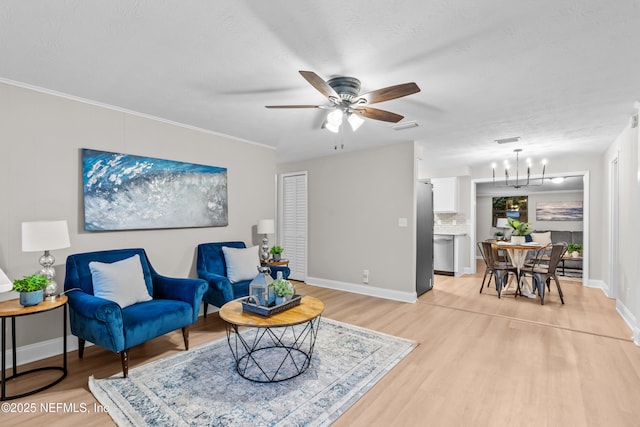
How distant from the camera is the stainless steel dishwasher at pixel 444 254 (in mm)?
6750

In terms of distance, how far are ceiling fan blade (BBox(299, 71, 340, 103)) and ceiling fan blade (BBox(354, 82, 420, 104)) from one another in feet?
0.77

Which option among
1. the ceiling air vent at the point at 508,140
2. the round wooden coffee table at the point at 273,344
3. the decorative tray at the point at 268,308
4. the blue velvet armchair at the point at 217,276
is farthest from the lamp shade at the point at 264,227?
the ceiling air vent at the point at 508,140

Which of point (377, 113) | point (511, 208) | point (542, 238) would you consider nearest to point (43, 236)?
point (377, 113)

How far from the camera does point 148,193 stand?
3.49 m

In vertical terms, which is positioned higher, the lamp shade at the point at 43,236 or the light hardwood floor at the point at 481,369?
the lamp shade at the point at 43,236

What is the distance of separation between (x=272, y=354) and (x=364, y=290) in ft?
8.38

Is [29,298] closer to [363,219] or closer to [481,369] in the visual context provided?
[481,369]

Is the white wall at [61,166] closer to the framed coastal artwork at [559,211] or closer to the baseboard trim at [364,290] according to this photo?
the baseboard trim at [364,290]

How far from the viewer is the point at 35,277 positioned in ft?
7.82

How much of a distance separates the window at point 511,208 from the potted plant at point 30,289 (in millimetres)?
10864

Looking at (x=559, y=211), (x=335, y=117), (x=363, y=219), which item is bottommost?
(x=363, y=219)

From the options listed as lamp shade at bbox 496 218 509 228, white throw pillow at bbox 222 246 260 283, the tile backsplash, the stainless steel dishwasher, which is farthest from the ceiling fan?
lamp shade at bbox 496 218 509 228

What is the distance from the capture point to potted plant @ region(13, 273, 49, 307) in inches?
90.8

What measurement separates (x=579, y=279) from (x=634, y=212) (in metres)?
3.89
